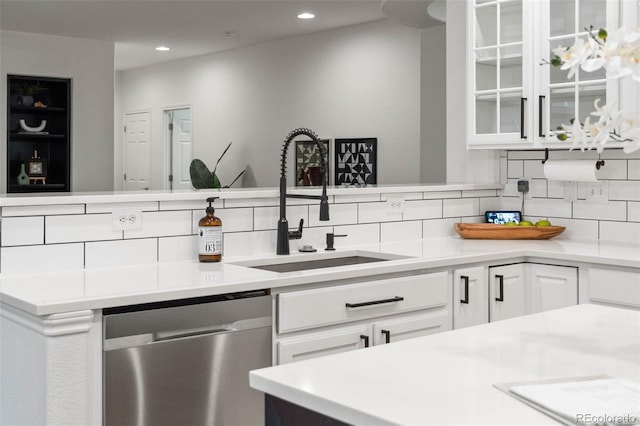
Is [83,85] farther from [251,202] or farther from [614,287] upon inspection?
[614,287]

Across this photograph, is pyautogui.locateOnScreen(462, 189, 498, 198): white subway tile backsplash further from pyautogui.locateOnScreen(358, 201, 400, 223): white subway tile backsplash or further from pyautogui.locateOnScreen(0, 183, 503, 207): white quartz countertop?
pyautogui.locateOnScreen(358, 201, 400, 223): white subway tile backsplash

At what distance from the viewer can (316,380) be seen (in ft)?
3.99

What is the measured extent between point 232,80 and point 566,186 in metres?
5.97

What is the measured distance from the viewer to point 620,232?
139 inches

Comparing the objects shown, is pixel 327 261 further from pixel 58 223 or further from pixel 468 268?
pixel 58 223

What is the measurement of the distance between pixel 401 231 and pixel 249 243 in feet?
2.83

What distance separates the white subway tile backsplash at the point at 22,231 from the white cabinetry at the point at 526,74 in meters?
2.10

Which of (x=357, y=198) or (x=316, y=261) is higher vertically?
(x=357, y=198)

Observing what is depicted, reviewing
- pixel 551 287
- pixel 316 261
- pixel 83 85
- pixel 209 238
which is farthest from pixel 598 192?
pixel 83 85

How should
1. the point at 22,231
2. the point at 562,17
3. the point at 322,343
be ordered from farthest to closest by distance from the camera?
the point at 562,17 < the point at 322,343 < the point at 22,231

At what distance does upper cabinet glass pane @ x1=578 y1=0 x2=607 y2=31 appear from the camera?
326cm

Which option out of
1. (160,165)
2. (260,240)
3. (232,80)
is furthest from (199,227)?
(160,165)

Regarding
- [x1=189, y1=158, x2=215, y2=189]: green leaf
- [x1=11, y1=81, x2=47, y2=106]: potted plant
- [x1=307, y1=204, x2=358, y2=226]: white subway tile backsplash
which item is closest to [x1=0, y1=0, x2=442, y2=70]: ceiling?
[x1=11, y1=81, x2=47, y2=106]: potted plant

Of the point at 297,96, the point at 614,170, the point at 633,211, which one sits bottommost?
the point at 633,211
